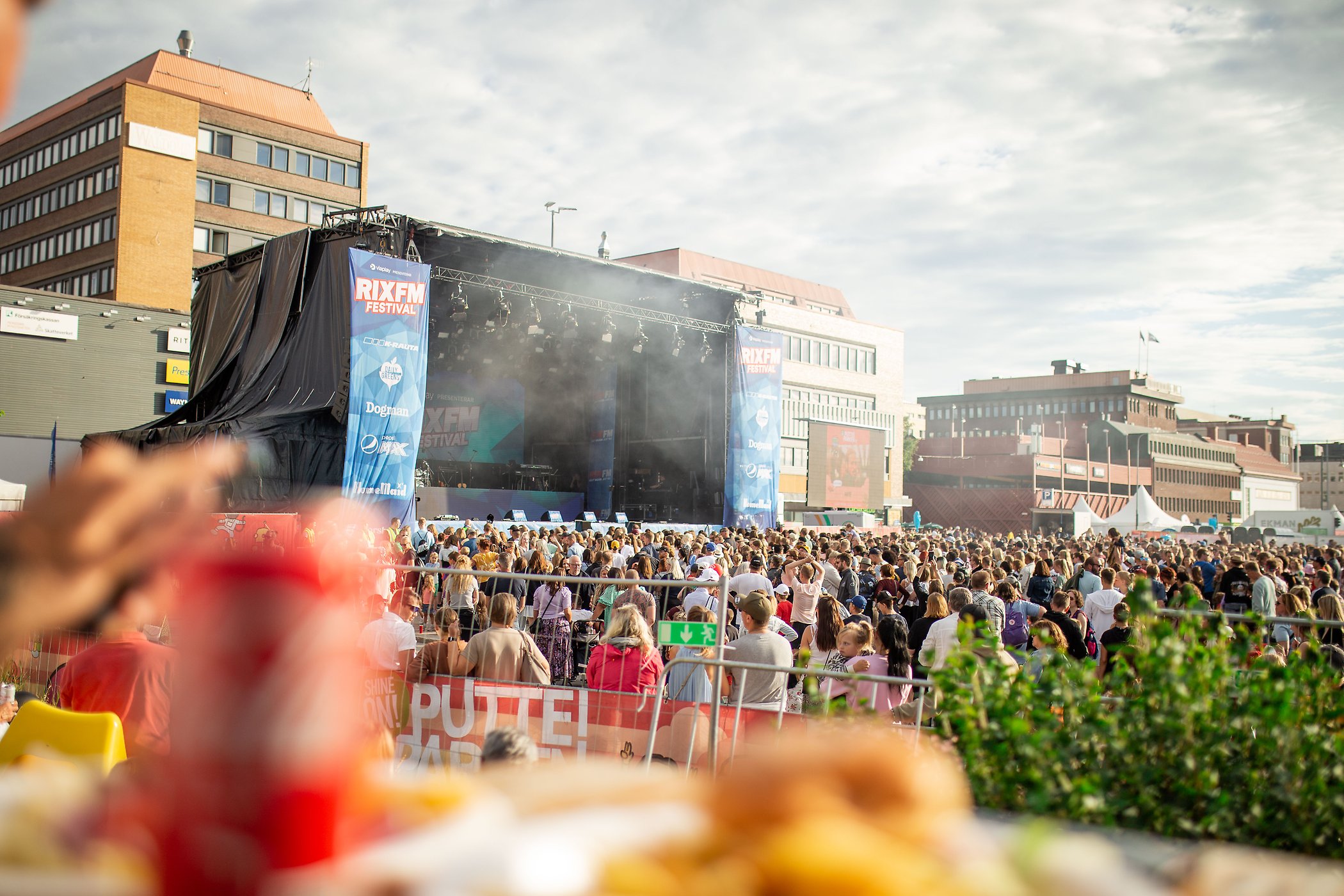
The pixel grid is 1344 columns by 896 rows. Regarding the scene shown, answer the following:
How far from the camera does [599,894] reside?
74 cm

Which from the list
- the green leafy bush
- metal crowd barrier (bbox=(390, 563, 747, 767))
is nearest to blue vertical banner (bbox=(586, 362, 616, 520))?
metal crowd barrier (bbox=(390, 563, 747, 767))

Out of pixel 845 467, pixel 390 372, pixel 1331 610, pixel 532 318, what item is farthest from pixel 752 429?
pixel 845 467

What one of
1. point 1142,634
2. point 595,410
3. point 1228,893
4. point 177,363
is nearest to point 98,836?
point 1228,893

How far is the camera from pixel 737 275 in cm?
8012

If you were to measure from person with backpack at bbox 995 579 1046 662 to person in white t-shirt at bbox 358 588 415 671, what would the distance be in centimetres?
539

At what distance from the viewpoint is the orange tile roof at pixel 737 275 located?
76.8 meters

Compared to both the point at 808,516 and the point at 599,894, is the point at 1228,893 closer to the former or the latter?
the point at 599,894

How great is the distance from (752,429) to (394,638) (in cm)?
2149

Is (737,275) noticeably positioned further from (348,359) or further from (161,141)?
(348,359)

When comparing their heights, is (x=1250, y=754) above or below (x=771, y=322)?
below

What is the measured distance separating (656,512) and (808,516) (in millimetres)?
18945

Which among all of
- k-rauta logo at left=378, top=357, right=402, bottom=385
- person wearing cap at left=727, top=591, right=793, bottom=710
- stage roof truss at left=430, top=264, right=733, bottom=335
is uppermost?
stage roof truss at left=430, top=264, right=733, bottom=335

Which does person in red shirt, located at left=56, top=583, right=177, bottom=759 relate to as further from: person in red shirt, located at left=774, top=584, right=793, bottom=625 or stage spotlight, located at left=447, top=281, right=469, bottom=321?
stage spotlight, located at left=447, top=281, right=469, bottom=321

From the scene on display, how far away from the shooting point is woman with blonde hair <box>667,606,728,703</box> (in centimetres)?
635
